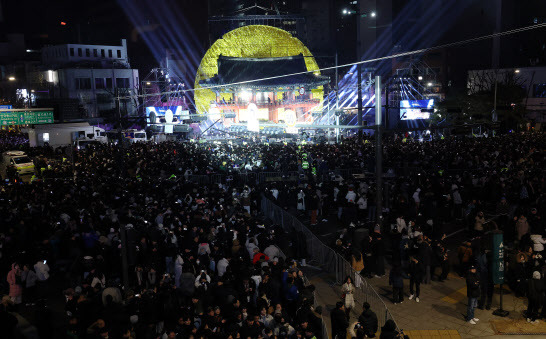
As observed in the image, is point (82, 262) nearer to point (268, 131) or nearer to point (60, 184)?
point (60, 184)

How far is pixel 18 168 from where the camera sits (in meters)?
28.6

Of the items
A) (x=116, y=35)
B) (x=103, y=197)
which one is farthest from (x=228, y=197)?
(x=116, y=35)

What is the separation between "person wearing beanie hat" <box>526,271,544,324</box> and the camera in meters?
9.35

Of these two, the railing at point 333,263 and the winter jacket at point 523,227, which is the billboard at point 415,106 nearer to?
the railing at point 333,263

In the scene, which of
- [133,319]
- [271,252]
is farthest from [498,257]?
[133,319]

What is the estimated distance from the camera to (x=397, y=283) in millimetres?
10445

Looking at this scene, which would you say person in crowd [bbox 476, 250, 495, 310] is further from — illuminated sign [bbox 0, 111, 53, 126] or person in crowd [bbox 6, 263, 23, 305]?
illuminated sign [bbox 0, 111, 53, 126]

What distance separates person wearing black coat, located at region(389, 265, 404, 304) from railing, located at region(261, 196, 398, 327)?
73 centimetres

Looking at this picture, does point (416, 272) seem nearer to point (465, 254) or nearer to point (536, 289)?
point (465, 254)

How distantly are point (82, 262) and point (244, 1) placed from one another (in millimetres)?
64218

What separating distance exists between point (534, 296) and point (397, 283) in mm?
2716

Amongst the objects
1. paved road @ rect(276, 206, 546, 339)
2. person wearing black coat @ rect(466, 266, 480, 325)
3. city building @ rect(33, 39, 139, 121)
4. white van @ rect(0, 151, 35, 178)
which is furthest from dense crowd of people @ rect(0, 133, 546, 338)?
city building @ rect(33, 39, 139, 121)

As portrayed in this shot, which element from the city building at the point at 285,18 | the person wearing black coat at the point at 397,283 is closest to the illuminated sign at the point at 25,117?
the person wearing black coat at the point at 397,283

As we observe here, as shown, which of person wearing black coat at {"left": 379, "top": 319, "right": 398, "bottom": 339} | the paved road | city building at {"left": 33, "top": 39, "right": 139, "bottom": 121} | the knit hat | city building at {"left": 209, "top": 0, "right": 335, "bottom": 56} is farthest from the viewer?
city building at {"left": 209, "top": 0, "right": 335, "bottom": 56}
